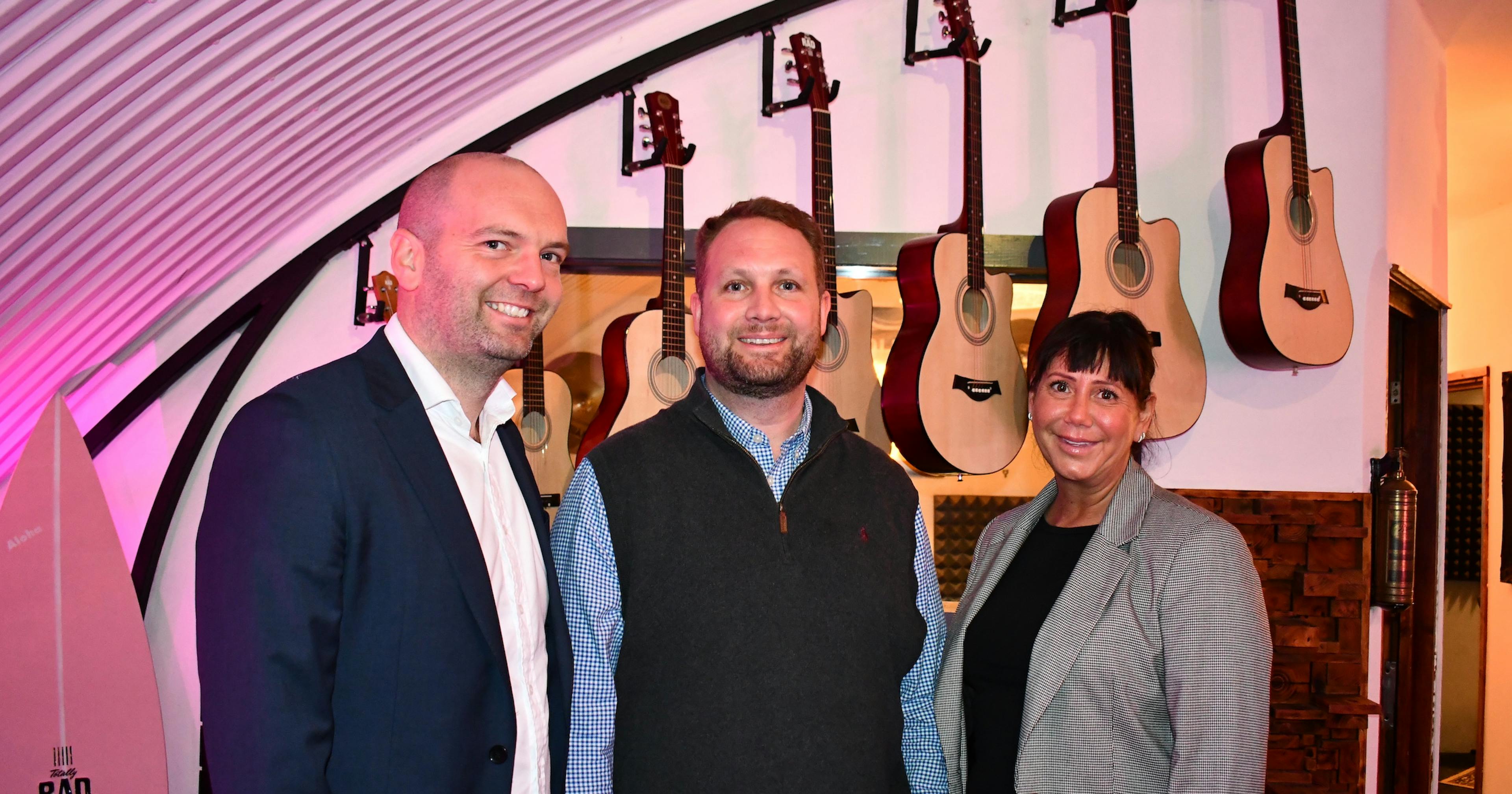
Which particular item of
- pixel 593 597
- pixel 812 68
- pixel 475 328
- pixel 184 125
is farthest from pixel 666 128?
pixel 593 597

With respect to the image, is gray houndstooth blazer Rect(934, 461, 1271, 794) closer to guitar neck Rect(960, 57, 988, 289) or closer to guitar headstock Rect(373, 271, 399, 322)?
guitar neck Rect(960, 57, 988, 289)

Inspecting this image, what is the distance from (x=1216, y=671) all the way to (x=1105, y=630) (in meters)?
0.20

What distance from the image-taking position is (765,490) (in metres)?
1.81

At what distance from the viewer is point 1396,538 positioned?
3301 mm

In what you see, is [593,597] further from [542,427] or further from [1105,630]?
[542,427]

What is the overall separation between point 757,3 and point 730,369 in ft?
6.66

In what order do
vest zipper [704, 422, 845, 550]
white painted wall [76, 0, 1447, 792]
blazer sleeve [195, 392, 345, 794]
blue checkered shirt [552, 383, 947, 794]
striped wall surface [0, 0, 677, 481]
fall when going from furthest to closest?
1. white painted wall [76, 0, 1447, 792]
2. striped wall surface [0, 0, 677, 481]
3. vest zipper [704, 422, 845, 550]
4. blue checkered shirt [552, 383, 947, 794]
5. blazer sleeve [195, 392, 345, 794]

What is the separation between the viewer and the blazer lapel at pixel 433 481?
4.66 feet

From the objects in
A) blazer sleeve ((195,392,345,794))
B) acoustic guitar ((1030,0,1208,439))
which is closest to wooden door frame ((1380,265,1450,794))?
acoustic guitar ((1030,0,1208,439))

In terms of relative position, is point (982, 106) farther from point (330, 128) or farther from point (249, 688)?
point (249, 688)

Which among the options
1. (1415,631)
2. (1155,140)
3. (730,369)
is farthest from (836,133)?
(1415,631)

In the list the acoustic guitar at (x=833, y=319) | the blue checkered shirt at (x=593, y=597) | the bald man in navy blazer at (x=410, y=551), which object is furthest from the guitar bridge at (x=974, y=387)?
the bald man in navy blazer at (x=410, y=551)

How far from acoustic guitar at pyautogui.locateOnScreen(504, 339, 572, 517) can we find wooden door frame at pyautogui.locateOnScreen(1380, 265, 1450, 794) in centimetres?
315

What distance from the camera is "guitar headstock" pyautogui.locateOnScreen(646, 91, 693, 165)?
319 centimetres
